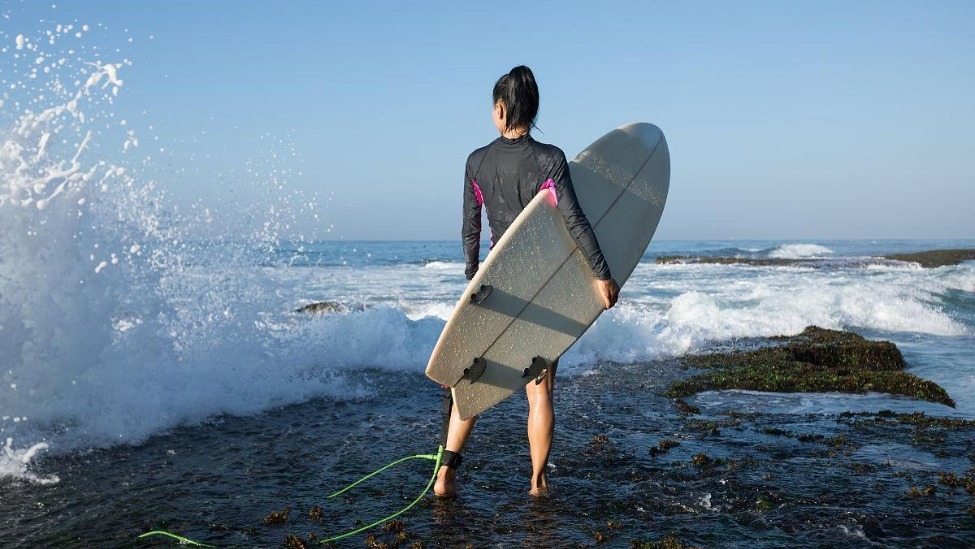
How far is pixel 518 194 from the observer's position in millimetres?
3723

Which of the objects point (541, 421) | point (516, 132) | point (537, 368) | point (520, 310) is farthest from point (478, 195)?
point (541, 421)

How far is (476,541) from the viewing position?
3299 millimetres

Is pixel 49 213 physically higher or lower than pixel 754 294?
higher

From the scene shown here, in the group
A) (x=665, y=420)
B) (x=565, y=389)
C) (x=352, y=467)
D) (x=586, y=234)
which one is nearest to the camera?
(x=586, y=234)

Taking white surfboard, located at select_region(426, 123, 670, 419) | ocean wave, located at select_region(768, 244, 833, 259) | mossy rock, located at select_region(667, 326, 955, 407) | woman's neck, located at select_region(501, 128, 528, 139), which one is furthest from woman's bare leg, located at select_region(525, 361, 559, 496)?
ocean wave, located at select_region(768, 244, 833, 259)

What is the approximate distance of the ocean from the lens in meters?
3.51

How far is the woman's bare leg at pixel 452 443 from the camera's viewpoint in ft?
12.7

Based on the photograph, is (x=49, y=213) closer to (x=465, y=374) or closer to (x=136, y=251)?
(x=136, y=251)

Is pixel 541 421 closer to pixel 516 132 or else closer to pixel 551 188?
pixel 551 188

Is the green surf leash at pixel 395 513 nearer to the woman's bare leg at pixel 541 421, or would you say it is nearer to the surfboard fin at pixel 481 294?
the woman's bare leg at pixel 541 421

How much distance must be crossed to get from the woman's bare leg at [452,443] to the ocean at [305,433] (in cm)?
13

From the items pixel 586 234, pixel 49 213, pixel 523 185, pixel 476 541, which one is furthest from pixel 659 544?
pixel 49 213

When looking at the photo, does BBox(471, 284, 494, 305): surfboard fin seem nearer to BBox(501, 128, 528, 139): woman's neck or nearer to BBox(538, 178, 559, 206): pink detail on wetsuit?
BBox(538, 178, 559, 206): pink detail on wetsuit

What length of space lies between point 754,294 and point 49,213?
55.2ft
